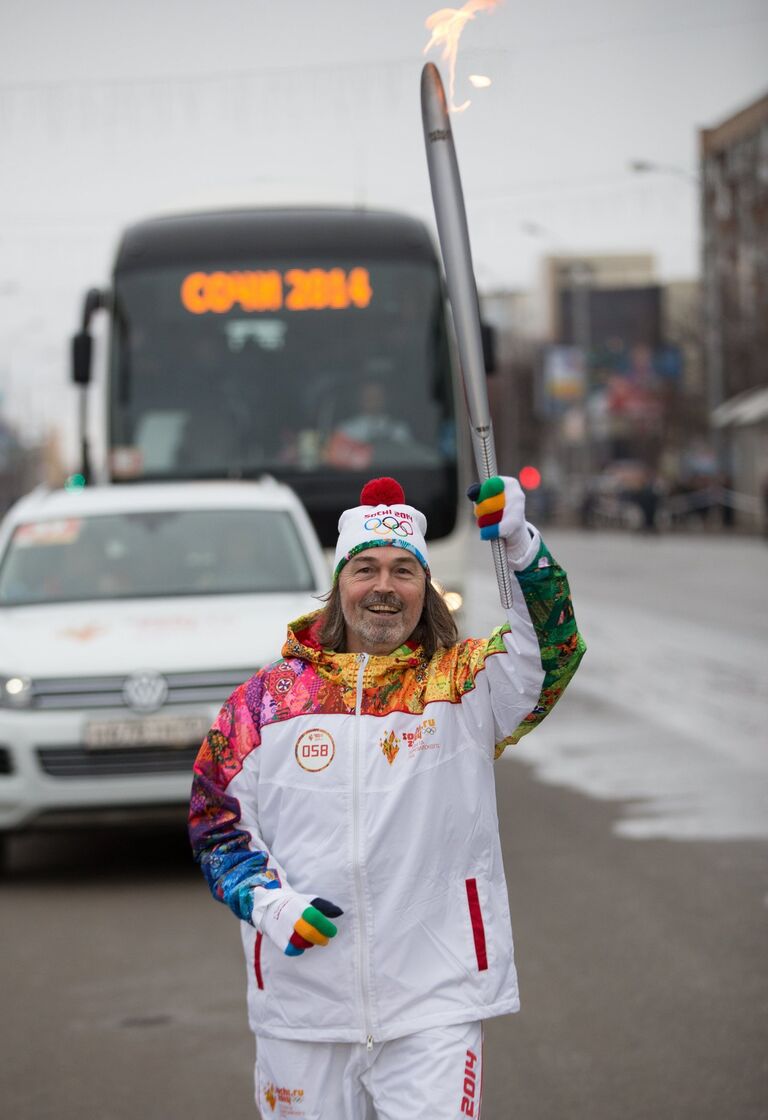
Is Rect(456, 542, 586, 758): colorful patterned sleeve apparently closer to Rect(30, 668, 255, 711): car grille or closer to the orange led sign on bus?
Rect(30, 668, 255, 711): car grille

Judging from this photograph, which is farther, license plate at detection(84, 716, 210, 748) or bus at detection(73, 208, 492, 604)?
bus at detection(73, 208, 492, 604)

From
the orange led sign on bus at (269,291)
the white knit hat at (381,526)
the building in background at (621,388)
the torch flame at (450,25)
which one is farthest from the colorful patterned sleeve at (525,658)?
the building in background at (621,388)

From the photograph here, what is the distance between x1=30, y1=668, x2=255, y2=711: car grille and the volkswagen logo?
2 centimetres

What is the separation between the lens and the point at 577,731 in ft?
40.9

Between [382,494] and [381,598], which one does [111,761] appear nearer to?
[382,494]

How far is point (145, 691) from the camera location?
310 inches

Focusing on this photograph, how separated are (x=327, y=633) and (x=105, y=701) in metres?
4.59

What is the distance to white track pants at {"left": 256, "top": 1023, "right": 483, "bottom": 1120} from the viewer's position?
3.18m

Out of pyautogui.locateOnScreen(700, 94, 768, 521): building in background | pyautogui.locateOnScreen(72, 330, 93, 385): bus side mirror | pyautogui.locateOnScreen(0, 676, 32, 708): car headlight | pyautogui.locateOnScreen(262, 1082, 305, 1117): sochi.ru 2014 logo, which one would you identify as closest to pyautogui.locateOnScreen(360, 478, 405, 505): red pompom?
pyautogui.locateOnScreen(262, 1082, 305, 1117): sochi.ru 2014 logo

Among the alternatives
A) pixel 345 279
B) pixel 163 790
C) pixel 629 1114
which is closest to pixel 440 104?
pixel 629 1114

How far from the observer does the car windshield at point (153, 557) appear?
→ 29.7 ft

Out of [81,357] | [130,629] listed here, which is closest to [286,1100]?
[130,629]

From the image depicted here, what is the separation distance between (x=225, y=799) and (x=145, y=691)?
454 centimetres

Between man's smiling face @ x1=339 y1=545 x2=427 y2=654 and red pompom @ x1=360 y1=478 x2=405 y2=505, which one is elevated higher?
red pompom @ x1=360 y1=478 x2=405 y2=505
